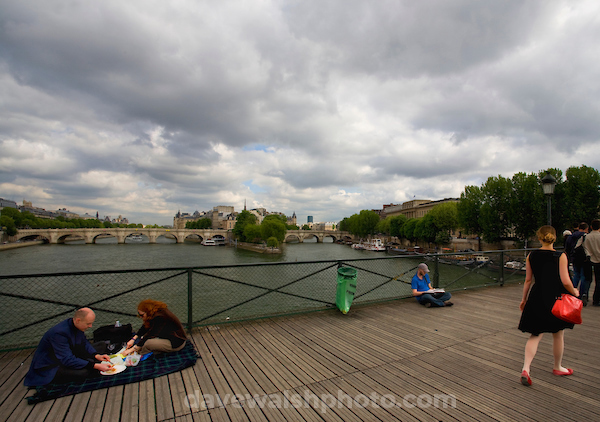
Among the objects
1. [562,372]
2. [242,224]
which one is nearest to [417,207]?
[242,224]

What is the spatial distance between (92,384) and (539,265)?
5638 millimetres

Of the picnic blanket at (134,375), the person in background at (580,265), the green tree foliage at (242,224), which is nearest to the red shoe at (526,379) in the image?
the picnic blanket at (134,375)

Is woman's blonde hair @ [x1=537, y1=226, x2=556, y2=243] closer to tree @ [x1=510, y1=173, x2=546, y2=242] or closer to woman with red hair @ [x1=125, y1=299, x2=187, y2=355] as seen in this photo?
woman with red hair @ [x1=125, y1=299, x2=187, y2=355]

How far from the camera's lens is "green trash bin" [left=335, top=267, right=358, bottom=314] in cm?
665

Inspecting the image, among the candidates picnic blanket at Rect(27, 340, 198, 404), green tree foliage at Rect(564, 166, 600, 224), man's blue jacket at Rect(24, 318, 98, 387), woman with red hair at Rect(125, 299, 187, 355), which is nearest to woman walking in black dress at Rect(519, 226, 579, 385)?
picnic blanket at Rect(27, 340, 198, 404)

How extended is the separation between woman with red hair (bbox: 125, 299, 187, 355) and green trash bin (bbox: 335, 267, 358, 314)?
134 inches

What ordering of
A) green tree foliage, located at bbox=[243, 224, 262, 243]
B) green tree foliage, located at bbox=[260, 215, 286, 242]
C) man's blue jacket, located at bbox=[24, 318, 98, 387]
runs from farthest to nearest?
green tree foliage, located at bbox=[243, 224, 262, 243] → green tree foliage, located at bbox=[260, 215, 286, 242] → man's blue jacket, located at bbox=[24, 318, 98, 387]

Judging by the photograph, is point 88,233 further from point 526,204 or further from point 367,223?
point 526,204

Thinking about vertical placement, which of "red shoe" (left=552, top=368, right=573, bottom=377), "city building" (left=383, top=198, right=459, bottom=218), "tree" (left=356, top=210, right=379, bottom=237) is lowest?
"red shoe" (left=552, top=368, right=573, bottom=377)

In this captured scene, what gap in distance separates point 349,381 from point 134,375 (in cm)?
271

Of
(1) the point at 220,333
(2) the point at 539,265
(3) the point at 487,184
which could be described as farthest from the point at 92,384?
(3) the point at 487,184

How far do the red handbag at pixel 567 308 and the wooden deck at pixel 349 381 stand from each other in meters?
0.88

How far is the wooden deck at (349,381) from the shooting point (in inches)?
125

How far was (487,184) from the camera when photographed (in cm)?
4344
